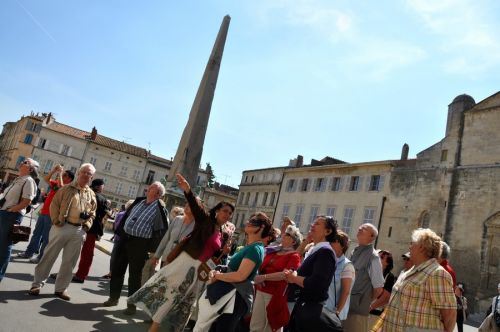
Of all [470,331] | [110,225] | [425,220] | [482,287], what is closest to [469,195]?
[425,220]

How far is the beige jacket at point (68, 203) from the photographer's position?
215 inches

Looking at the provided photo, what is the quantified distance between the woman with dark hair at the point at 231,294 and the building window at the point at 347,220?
91.9 ft

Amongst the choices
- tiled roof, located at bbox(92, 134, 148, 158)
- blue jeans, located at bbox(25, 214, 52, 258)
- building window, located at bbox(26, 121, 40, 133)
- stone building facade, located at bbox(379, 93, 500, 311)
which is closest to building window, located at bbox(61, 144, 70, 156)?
tiled roof, located at bbox(92, 134, 148, 158)

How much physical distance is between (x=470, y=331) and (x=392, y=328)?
37.3ft

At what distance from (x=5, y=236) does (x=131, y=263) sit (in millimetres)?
1668

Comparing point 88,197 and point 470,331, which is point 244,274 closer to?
point 88,197

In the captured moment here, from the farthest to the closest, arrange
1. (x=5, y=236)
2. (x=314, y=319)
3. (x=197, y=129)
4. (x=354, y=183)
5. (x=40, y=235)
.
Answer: (x=354, y=183) < (x=197, y=129) < (x=40, y=235) < (x=5, y=236) < (x=314, y=319)

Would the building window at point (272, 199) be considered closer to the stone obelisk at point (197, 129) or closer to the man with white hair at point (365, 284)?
the stone obelisk at point (197, 129)

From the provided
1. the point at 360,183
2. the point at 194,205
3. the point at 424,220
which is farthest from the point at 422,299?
the point at 360,183

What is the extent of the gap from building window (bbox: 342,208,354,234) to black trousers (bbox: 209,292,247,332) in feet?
91.9

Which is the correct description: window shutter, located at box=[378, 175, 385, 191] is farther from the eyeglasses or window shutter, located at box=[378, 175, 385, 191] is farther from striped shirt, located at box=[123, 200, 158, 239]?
the eyeglasses

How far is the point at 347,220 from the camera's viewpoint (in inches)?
1222

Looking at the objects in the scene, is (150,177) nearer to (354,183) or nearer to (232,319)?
(354,183)

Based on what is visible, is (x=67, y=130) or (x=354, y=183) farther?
(x=67, y=130)
